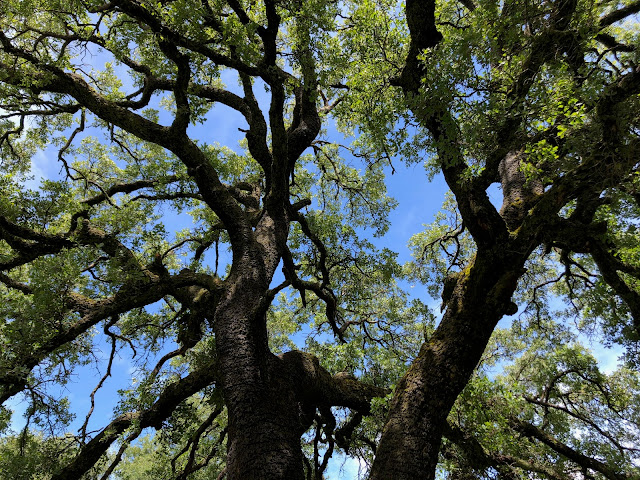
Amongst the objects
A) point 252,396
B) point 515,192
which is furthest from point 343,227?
point 252,396

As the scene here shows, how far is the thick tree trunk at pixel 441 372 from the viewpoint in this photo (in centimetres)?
294

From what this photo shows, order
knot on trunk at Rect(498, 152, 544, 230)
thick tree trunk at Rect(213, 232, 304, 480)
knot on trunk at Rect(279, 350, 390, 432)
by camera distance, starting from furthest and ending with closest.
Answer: knot on trunk at Rect(498, 152, 544, 230)
knot on trunk at Rect(279, 350, 390, 432)
thick tree trunk at Rect(213, 232, 304, 480)

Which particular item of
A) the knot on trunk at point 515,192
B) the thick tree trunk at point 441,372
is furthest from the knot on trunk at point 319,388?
the knot on trunk at point 515,192

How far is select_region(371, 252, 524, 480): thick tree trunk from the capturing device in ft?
9.66

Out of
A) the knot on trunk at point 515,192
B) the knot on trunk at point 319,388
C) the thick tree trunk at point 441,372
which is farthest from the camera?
the knot on trunk at point 515,192

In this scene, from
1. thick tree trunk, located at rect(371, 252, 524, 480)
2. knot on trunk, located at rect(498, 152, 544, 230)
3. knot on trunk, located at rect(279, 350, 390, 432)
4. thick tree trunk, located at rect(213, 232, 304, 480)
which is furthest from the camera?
knot on trunk, located at rect(498, 152, 544, 230)

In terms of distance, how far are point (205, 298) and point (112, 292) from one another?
1563 mm

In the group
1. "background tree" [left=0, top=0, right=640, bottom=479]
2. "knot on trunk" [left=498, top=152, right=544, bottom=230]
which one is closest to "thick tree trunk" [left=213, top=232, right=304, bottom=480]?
"background tree" [left=0, top=0, right=640, bottom=479]

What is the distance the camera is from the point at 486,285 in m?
3.64

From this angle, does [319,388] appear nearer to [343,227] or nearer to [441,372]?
[441,372]

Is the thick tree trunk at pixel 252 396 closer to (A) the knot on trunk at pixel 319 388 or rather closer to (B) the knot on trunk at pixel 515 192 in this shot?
(A) the knot on trunk at pixel 319 388

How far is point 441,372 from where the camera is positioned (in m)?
3.30

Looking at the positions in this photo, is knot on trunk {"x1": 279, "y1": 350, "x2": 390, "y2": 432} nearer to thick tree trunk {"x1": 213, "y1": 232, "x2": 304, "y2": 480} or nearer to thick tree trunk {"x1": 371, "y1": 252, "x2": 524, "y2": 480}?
thick tree trunk {"x1": 213, "y1": 232, "x2": 304, "y2": 480}

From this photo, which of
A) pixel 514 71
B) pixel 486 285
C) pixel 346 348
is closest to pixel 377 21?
pixel 514 71
